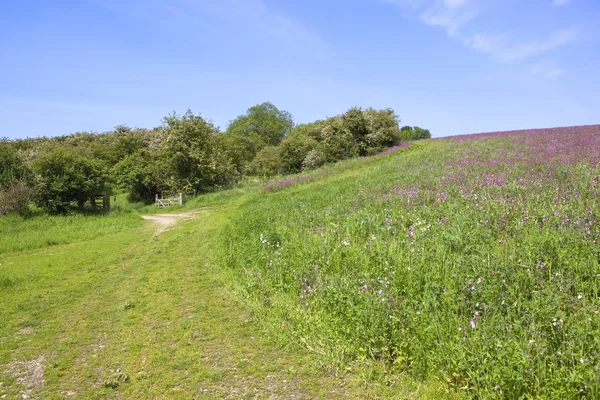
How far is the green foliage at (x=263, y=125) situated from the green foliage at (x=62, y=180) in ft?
202

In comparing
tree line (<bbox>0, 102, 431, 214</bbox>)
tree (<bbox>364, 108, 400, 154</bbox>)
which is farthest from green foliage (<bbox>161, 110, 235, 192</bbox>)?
Answer: tree (<bbox>364, 108, 400, 154</bbox>)

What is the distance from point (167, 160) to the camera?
36125mm

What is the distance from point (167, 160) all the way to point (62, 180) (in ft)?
49.2

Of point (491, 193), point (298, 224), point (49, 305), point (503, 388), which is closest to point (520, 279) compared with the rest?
point (503, 388)

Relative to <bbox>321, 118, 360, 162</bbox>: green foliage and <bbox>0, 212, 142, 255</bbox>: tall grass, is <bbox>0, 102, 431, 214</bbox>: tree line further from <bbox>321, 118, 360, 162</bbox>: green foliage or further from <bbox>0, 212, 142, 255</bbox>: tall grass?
<bbox>0, 212, 142, 255</bbox>: tall grass

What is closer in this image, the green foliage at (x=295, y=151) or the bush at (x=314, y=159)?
the bush at (x=314, y=159)

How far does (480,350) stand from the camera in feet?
13.3

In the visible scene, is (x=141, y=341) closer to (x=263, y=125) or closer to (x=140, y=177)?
(x=140, y=177)

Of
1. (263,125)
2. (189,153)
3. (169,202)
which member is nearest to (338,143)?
(189,153)

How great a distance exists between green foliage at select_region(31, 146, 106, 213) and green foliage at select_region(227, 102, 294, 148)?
61.5 meters

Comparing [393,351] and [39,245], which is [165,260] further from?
[393,351]

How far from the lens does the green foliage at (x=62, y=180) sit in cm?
2141

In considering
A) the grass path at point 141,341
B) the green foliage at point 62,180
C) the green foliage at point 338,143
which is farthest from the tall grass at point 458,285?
the green foliage at point 338,143

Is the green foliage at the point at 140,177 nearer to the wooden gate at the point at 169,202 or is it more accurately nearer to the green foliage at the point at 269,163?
the wooden gate at the point at 169,202
